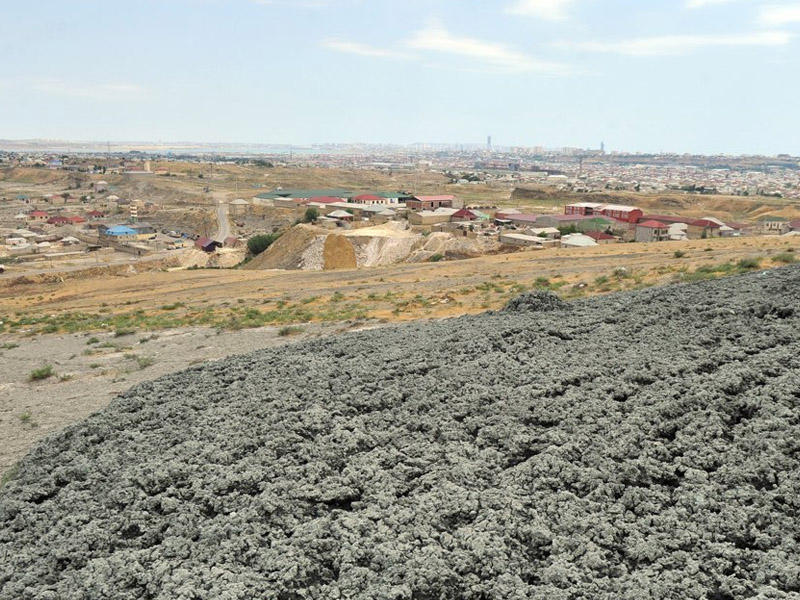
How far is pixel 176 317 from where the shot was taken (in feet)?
66.7

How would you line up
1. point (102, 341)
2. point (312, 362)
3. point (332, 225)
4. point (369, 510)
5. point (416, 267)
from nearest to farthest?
→ point (369, 510)
point (312, 362)
point (102, 341)
point (416, 267)
point (332, 225)

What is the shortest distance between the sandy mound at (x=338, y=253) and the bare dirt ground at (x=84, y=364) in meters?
26.9

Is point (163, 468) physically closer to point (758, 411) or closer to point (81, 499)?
point (81, 499)

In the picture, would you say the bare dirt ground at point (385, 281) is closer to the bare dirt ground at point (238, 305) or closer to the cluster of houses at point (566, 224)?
the bare dirt ground at point (238, 305)

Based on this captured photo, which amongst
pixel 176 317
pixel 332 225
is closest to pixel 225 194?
pixel 332 225

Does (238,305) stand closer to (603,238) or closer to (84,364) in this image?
(84,364)

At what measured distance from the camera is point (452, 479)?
5.18 meters

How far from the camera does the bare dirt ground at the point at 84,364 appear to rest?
9469 millimetres

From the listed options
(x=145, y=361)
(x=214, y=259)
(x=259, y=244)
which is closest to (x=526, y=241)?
(x=259, y=244)

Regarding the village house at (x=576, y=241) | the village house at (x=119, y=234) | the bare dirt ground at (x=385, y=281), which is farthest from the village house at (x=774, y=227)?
the village house at (x=119, y=234)

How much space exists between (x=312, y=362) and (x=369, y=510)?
3675mm

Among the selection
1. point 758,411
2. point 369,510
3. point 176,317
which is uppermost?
point 758,411

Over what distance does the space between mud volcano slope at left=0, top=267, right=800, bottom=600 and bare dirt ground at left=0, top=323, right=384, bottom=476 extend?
216 centimetres

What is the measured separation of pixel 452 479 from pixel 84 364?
1089 centimetres
